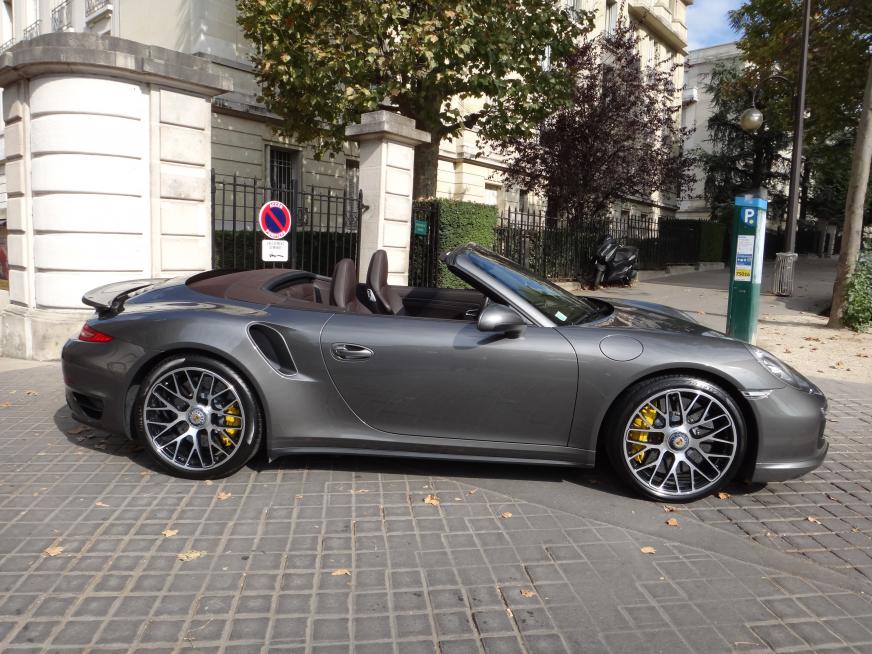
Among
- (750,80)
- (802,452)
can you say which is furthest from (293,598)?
(750,80)

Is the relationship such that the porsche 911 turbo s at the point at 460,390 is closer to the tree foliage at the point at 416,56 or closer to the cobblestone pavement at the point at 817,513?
the cobblestone pavement at the point at 817,513

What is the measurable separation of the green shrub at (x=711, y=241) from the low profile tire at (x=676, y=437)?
25.0m

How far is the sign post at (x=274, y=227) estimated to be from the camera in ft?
27.7

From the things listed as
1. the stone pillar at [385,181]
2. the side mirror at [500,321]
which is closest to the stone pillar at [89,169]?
the stone pillar at [385,181]

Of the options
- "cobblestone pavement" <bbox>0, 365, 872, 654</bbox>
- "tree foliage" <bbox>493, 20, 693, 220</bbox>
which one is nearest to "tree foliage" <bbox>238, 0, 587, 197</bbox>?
"tree foliage" <bbox>493, 20, 693, 220</bbox>

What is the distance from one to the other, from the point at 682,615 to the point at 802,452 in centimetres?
146

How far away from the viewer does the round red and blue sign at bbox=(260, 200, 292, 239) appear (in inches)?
332

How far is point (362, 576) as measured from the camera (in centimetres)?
285

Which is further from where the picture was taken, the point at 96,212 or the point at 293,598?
the point at 96,212

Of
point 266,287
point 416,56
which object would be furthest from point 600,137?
point 266,287

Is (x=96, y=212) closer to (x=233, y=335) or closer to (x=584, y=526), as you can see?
(x=233, y=335)

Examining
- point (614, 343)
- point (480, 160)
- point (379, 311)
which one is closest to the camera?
point (614, 343)

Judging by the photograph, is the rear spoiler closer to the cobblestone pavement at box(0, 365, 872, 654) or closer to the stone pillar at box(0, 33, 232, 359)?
the cobblestone pavement at box(0, 365, 872, 654)

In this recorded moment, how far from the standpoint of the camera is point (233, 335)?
3791mm
